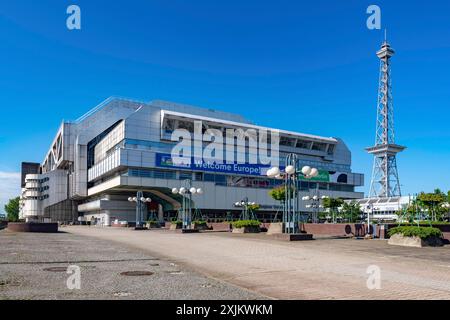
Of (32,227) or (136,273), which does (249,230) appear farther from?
(136,273)

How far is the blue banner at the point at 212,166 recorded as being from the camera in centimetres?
8156

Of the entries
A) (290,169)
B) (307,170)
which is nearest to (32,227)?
(290,169)

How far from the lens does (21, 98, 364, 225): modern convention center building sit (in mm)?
81750

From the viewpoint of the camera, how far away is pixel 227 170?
8700 centimetres

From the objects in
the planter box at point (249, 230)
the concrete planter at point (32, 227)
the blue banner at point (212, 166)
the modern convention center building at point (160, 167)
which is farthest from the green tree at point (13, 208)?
the planter box at point (249, 230)

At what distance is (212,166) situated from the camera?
8500 centimetres

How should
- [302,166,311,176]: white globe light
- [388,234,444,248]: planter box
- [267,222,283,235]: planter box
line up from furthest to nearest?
[267,222,283,235]: planter box → [302,166,311,176]: white globe light → [388,234,444,248]: planter box

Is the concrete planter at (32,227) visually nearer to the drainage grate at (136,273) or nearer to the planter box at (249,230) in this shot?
the planter box at (249,230)

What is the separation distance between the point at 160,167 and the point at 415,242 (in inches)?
2550

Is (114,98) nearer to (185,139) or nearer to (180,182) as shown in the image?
(185,139)

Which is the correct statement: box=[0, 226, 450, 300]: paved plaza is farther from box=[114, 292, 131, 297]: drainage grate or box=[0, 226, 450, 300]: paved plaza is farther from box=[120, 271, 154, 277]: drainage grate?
box=[120, 271, 154, 277]: drainage grate

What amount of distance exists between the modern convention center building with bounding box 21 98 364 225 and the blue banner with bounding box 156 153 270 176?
0.62 ft

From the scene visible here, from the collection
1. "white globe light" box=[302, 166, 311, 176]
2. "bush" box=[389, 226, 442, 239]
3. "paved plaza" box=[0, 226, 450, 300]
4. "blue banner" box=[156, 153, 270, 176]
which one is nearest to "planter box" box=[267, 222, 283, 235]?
"white globe light" box=[302, 166, 311, 176]
